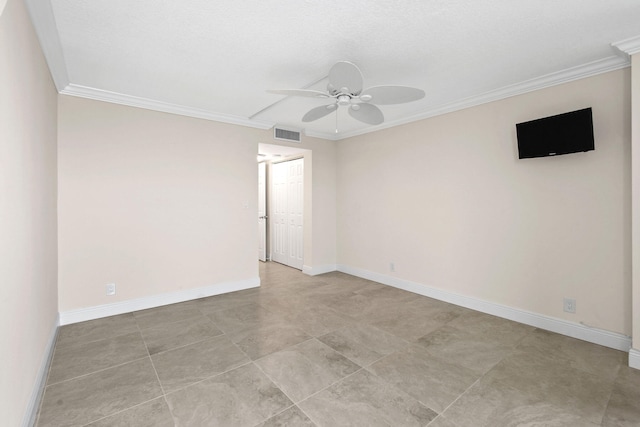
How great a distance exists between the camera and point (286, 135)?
4.91 metres

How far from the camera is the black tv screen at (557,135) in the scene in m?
2.72

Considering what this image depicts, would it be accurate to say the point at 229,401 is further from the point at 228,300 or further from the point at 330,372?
the point at 228,300

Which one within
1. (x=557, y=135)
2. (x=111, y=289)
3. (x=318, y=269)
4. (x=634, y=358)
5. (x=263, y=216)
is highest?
(x=557, y=135)

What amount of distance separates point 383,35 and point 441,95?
1.60 meters

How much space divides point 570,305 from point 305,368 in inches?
106

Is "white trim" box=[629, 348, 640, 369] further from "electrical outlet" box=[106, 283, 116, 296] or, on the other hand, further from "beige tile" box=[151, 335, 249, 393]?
"electrical outlet" box=[106, 283, 116, 296]

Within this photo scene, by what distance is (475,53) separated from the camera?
253 centimetres

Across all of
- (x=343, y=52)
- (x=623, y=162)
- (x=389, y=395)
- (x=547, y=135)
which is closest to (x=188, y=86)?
(x=343, y=52)

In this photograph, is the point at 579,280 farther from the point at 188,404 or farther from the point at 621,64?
the point at 188,404

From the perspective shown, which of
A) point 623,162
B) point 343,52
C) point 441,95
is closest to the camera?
point 343,52

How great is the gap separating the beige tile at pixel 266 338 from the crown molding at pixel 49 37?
2892 mm

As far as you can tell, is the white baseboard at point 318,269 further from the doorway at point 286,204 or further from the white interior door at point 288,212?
the white interior door at point 288,212

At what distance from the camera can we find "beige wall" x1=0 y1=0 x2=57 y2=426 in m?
1.43

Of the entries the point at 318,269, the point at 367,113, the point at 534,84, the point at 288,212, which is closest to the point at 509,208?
the point at 534,84
